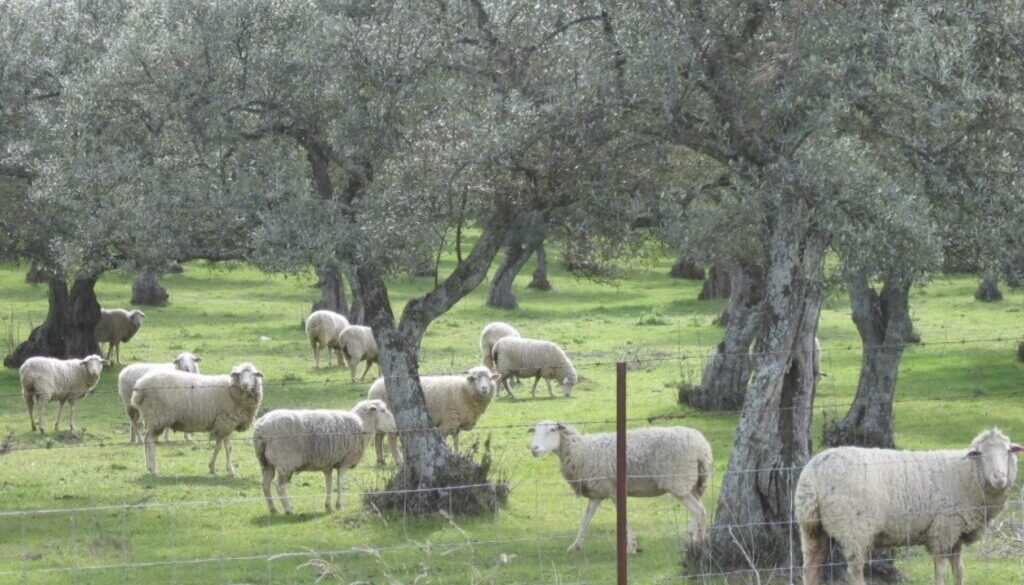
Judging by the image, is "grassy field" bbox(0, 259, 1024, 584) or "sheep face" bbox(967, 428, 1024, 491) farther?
"grassy field" bbox(0, 259, 1024, 584)

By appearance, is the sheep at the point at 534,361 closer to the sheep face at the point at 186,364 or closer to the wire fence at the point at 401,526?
the wire fence at the point at 401,526

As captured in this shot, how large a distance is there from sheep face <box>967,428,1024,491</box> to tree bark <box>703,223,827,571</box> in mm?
1750

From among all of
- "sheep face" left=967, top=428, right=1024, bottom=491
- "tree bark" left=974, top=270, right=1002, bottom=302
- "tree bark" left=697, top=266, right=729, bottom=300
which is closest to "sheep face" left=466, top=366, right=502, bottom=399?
"sheep face" left=967, top=428, right=1024, bottom=491

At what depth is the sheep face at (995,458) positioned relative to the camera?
42.0 ft

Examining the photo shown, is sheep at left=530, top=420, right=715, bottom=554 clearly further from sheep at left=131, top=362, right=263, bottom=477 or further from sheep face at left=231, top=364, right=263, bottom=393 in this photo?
sheep at left=131, top=362, right=263, bottom=477

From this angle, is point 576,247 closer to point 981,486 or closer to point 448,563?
point 448,563

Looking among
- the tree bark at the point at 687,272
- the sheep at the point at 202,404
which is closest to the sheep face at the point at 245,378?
the sheep at the point at 202,404

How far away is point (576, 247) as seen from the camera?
17969 mm

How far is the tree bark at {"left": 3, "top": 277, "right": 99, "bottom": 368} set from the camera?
109ft

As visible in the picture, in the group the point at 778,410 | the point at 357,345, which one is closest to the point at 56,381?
the point at 357,345

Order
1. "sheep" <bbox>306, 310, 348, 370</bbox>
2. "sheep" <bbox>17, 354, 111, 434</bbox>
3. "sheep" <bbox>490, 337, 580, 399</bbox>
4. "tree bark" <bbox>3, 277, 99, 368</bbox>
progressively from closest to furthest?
"sheep" <bbox>17, 354, 111, 434</bbox> < "sheep" <bbox>490, 337, 580, 399</bbox> < "tree bark" <bbox>3, 277, 99, 368</bbox> < "sheep" <bbox>306, 310, 348, 370</bbox>

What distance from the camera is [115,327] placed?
3409 cm

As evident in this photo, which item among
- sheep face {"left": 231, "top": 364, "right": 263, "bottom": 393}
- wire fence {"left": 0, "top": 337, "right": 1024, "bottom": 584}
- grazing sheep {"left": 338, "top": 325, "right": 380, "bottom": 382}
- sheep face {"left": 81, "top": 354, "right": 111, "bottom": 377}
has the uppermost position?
sheep face {"left": 231, "top": 364, "right": 263, "bottom": 393}

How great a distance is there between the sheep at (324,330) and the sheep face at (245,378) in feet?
39.8
